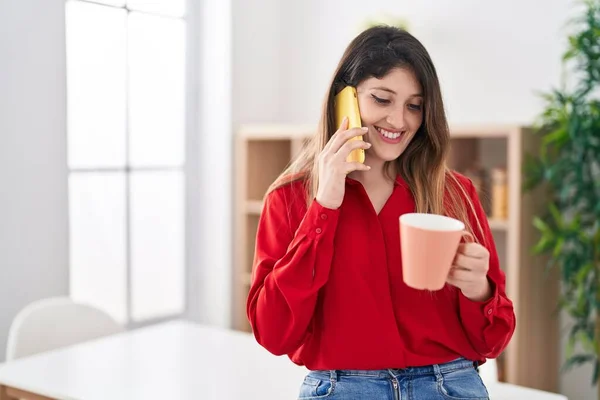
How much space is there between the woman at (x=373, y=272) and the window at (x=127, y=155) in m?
2.02

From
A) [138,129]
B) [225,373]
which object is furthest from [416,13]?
[225,373]

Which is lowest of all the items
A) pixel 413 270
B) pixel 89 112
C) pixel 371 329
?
pixel 371 329

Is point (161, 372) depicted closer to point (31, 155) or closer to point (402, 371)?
point (402, 371)

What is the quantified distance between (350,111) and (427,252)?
39 centimetres

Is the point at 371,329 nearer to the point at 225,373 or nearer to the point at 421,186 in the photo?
the point at 421,186

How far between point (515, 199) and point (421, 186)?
5.48 ft

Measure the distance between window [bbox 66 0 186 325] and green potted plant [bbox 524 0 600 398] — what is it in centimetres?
172

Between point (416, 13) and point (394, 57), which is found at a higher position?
point (416, 13)

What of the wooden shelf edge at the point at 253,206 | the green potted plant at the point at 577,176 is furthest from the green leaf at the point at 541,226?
the wooden shelf edge at the point at 253,206

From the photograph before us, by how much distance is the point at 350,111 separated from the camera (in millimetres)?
1410

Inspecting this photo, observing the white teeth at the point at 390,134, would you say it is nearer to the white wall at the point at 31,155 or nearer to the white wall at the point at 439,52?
the white wall at the point at 31,155

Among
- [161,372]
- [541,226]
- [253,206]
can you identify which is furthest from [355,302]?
[253,206]

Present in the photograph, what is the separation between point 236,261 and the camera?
3.87 meters

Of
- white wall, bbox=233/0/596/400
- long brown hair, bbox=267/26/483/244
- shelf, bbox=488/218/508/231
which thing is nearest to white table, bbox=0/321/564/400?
long brown hair, bbox=267/26/483/244
